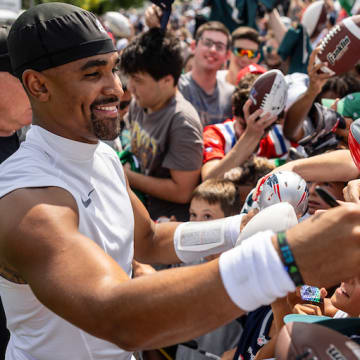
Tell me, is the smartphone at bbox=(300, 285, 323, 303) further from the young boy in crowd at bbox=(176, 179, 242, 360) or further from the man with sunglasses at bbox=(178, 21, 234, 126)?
the man with sunglasses at bbox=(178, 21, 234, 126)

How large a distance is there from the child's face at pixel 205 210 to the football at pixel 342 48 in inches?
50.7

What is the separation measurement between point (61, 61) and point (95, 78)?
146 mm

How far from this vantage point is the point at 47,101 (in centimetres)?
186

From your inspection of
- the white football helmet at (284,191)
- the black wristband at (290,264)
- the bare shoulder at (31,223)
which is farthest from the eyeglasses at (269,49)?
the black wristband at (290,264)

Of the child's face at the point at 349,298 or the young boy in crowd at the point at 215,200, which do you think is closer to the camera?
the child's face at the point at 349,298

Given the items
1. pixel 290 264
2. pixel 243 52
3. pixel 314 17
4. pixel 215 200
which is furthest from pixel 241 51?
pixel 290 264

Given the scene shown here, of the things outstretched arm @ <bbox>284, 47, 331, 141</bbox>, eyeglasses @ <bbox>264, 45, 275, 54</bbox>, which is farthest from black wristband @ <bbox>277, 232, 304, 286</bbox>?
eyeglasses @ <bbox>264, 45, 275, 54</bbox>

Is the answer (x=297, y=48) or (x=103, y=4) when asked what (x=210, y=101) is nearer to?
(x=297, y=48)

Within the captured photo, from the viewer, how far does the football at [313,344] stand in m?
1.21

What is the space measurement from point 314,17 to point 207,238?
443cm

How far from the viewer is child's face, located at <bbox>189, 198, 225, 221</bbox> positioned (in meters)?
3.14

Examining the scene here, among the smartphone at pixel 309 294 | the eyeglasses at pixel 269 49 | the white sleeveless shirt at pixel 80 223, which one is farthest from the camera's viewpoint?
the eyeglasses at pixel 269 49

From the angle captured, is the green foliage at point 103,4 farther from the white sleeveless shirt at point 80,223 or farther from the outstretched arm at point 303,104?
the white sleeveless shirt at point 80,223

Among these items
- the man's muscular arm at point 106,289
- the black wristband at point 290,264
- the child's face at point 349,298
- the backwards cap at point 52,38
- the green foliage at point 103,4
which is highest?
the backwards cap at point 52,38
